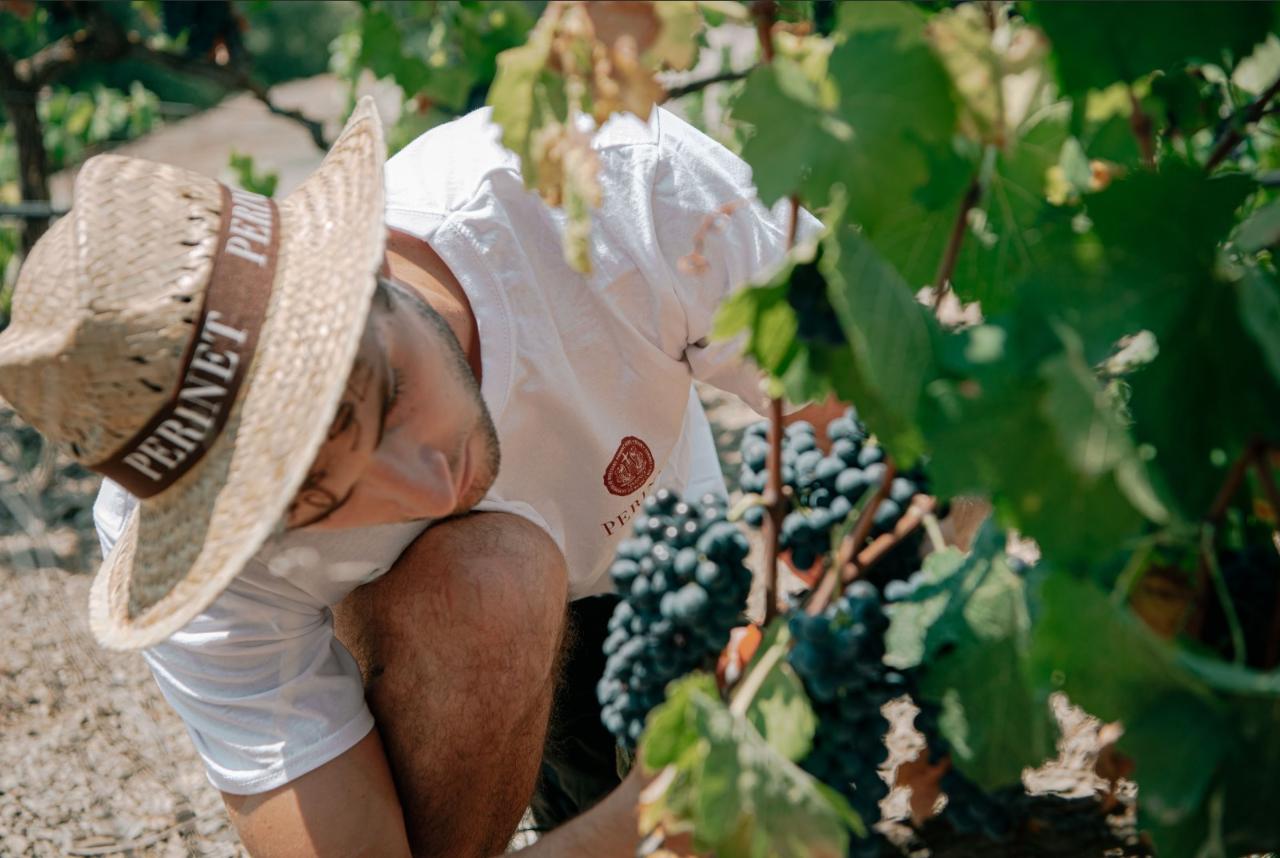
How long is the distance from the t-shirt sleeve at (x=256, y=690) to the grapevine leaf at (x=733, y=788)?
2.86 feet

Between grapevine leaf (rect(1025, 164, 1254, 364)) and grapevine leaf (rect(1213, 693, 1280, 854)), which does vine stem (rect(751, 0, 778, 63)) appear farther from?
grapevine leaf (rect(1213, 693, 1280, 854))

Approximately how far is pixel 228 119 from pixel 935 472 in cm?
889

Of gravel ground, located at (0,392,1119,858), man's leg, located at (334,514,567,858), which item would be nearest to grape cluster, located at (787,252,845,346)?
man's leg, located at (334,514,567,858)

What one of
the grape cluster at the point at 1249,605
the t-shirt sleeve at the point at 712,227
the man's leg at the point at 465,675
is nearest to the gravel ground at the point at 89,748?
the man's leg at the point at 465,675

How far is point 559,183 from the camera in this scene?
0.94 m

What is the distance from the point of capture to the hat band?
4.11ft

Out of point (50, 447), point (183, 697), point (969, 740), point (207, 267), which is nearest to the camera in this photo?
point (969, 740)

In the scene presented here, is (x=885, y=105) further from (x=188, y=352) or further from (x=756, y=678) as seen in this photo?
(x=188, y=352)

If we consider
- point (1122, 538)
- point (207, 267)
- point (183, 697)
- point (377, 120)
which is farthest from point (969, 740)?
point (183, 697)

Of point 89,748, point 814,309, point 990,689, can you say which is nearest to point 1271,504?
point 990,689

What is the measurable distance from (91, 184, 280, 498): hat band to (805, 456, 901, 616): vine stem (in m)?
0.63

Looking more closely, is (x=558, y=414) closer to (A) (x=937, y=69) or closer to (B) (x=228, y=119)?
(A) (x=937, y=69)

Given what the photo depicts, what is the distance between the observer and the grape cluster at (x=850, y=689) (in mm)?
954

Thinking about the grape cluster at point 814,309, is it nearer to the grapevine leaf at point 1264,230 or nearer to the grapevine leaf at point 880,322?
the grapevine leaf at point 880,322
